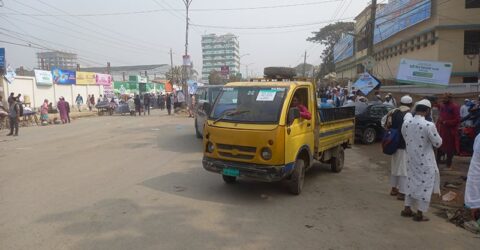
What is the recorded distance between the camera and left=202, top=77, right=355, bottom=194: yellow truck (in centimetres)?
686

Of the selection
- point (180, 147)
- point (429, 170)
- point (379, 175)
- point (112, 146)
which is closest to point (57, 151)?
point (112, 146)

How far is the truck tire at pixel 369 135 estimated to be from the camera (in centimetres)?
1438

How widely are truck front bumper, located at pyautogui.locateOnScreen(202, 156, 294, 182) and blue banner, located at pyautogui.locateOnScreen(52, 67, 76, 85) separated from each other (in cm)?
3298

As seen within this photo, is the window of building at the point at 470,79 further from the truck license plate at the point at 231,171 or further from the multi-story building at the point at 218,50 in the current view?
the multi-story building at the point at 218,50

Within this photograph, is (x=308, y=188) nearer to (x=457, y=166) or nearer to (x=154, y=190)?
(x=154, y=190)

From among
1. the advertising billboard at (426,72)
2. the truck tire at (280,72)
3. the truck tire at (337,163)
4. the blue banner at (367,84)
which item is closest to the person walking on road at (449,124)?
Result: the truck tire at (337,163)

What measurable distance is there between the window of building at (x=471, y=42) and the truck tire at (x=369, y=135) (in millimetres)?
12956

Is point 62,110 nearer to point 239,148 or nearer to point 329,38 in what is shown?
point 239,148

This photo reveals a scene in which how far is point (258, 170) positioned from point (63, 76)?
34985mm

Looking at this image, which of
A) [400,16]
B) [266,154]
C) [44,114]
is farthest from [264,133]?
[400,16]

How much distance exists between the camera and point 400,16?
2931 cm

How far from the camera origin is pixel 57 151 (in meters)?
12.6

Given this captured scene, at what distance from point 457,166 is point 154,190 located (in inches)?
296

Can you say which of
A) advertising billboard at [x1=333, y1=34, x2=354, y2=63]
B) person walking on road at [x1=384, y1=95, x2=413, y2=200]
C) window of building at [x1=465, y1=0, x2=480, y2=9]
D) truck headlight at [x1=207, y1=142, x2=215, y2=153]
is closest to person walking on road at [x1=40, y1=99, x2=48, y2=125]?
truck headlight at [x1=207, y1=142, x2=215, y2=153]
